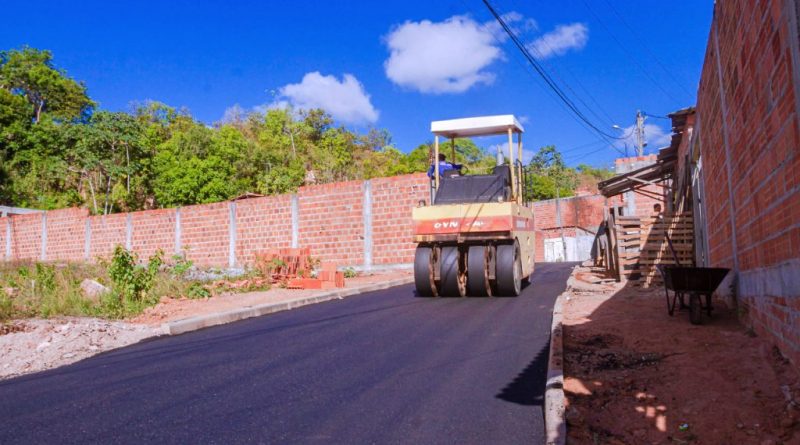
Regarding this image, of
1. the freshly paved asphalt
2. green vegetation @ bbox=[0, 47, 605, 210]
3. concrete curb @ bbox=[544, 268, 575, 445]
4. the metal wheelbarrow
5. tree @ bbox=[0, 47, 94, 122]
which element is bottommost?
the freshly paved asphalt

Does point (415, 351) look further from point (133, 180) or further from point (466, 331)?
point (133, 180)

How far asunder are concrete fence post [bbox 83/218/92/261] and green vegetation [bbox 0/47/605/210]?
5.96 metres

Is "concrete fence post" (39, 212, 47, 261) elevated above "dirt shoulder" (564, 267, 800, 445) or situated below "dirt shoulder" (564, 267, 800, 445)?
above

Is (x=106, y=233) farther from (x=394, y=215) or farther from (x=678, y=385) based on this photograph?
(x=678, y=385)

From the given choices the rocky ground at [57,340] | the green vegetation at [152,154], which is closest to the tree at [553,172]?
the green vegetation at [152,154]

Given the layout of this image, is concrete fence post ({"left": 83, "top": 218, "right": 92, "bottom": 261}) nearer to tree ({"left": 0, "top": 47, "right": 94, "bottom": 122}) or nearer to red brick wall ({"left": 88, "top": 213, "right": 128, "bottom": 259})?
red brick wall ({"left": 88, "top": 213, "right": 128, "bottom": 259})

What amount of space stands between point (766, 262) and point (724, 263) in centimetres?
249

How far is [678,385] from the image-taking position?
4066 mm

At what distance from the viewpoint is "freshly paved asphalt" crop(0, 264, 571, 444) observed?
3.70 metres

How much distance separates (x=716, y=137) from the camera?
6574 mm

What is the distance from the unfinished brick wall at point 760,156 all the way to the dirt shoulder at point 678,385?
0.28m

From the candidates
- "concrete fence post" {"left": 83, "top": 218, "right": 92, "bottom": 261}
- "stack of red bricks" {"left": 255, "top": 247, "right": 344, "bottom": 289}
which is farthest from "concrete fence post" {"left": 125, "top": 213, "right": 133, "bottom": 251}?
"stack of red bricks" {"left": 255, "top": 247, "right": 344, "bottom": 289}

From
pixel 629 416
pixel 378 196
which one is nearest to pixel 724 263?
pixel 629 416

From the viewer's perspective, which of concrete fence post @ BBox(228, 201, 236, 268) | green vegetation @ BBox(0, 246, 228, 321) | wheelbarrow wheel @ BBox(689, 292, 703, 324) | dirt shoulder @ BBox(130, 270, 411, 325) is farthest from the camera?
concrete fence post @ BBox(228, 201, 236, 268)
